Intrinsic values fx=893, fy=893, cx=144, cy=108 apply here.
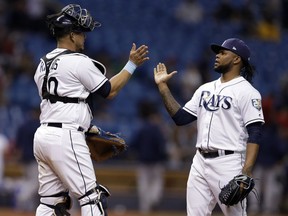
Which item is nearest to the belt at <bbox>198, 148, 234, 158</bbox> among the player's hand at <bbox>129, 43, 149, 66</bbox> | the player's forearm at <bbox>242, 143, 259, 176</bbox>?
the player's forearm at <bbox>242, 143, 259, 176</bbox>

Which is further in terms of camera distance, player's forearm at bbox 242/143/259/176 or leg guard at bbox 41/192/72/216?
leg guard at bbox 41/192/72/216

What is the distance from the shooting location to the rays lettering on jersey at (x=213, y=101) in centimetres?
815

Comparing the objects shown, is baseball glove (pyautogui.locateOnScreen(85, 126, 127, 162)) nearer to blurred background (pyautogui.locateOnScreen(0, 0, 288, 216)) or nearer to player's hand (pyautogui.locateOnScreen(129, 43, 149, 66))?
player's hand (pyautogui.locateOnScreen(129, 43, 149, 66))

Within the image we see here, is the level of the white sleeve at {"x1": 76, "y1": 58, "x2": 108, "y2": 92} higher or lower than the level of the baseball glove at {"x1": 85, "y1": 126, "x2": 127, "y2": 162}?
higher

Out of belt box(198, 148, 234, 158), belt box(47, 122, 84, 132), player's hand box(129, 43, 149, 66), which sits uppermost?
player's hand box(129, 43, 149, 66)

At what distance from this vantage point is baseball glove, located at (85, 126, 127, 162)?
26.7ft

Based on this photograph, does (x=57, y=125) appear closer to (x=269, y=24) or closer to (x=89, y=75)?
(x=89, y=75)

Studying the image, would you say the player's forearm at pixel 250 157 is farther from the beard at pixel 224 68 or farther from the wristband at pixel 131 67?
the wristband at pixel 131 67

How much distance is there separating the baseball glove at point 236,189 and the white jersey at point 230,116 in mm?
349

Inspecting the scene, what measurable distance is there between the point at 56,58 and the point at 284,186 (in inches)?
383

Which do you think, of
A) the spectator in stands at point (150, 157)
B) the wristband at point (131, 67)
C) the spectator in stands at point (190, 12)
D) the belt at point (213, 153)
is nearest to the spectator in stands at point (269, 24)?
the spectator in stands at point (190, 12)

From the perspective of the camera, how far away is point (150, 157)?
1667cm

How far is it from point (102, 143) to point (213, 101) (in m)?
1.10

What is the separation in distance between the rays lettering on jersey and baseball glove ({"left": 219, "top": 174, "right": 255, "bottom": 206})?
2.25 ft
